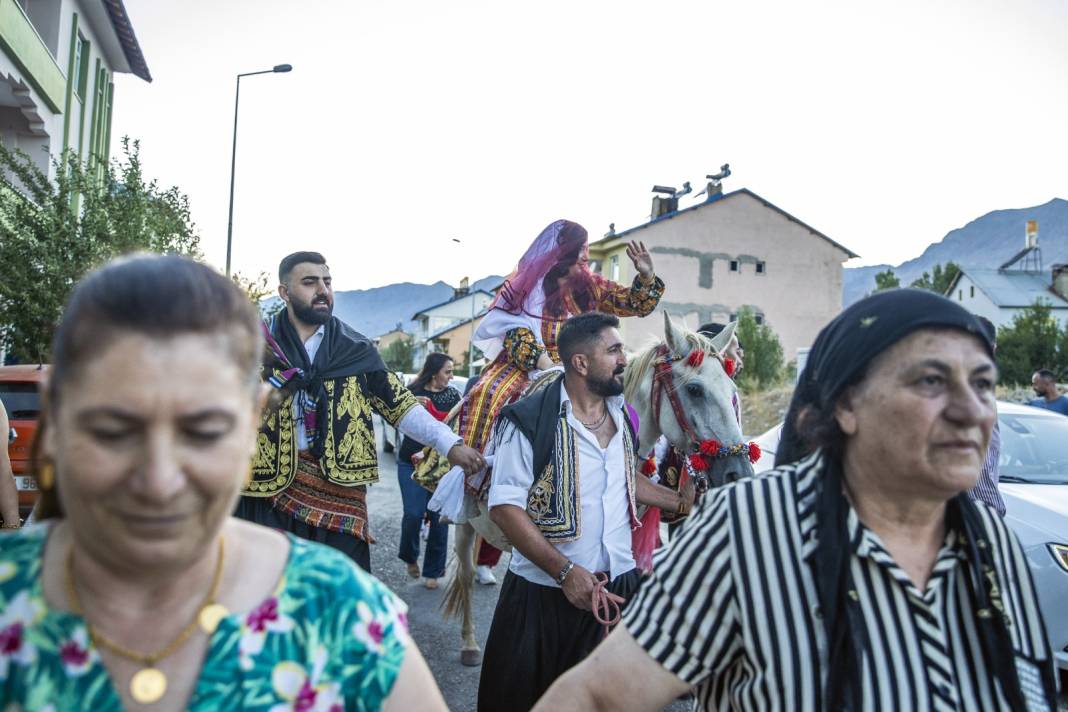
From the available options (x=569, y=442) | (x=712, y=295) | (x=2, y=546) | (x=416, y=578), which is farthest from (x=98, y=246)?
(x=712, y=295)

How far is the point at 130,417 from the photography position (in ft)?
4.40

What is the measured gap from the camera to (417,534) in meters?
9.11

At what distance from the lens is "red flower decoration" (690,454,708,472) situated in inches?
201

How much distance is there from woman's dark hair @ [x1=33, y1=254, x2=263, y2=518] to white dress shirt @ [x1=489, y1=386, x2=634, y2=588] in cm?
276

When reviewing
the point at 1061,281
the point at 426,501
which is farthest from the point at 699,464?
the point at 1061,281

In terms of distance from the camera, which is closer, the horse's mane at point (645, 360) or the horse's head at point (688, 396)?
the horse's head at point (688, 396)

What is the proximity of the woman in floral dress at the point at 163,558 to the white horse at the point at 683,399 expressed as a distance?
3729 millimetres

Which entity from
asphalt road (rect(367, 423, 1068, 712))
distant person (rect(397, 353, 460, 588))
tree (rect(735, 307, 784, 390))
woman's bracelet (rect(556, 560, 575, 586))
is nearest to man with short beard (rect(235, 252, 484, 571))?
woman's bracelet (rect(556, 560, 575, 586))

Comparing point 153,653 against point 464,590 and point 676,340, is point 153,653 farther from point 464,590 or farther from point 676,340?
point 464,590

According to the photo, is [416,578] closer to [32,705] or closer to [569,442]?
[569,442]

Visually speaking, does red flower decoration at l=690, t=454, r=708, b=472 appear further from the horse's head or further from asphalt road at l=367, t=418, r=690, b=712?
asphalt road at l=367, t=418, r=690, b=712

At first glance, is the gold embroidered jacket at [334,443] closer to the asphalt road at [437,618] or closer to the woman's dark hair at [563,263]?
the woman's dark hair at [563,263]

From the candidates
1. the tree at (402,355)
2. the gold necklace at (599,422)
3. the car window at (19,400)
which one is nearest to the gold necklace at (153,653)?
the gold necklace at (599,422)

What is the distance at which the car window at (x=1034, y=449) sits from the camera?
6.88 metres
